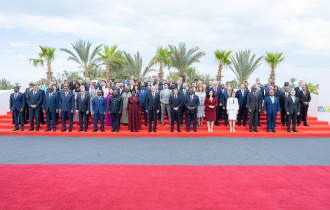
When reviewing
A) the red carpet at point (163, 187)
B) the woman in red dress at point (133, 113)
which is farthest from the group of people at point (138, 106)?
the red carpet at point (163, 187)

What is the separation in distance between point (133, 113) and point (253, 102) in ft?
15.8

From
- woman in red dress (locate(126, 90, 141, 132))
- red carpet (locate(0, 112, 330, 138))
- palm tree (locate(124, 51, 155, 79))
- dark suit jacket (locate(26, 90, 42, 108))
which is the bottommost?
red carpet (locate(0, 112, 330, 138))

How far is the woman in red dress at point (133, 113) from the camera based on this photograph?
378 inches

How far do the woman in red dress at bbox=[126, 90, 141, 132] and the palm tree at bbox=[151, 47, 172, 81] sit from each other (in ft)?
24.8

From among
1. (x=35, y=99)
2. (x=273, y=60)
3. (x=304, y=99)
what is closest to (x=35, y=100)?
(x=35, y=99)

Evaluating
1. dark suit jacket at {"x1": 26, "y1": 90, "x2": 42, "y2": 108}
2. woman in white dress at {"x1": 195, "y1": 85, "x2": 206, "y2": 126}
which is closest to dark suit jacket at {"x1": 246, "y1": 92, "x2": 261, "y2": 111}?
woman in white dress at {"x1": 195, "y1": 85, "x2": 206, "y2": 126}

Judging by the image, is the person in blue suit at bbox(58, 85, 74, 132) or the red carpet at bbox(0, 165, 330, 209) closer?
the red carpet at bbox(0, 165, 330, 209)

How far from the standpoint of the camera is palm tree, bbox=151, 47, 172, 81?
1680cm

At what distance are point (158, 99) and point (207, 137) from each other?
96.7 inches

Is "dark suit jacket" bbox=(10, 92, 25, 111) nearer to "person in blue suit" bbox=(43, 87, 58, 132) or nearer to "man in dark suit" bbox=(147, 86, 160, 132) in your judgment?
"person in blue suit" bbox=(43, 87, 58, 132)

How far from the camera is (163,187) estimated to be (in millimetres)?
4004

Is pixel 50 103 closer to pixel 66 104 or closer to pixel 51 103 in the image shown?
pixel 51 103

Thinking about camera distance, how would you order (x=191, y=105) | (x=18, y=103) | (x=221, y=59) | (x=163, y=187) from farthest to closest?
(x=221, y=59) < (x=18, y=103) < (x=191, y=105) < (x=163, y=187)

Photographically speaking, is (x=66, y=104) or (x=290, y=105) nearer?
(x=66, y=104)
